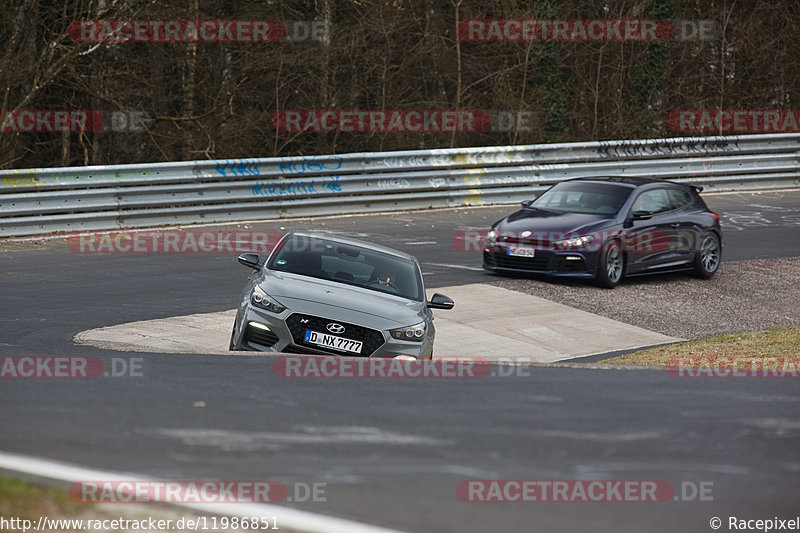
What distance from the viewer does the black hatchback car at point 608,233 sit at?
1617 centimetres

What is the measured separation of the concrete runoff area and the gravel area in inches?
16.8

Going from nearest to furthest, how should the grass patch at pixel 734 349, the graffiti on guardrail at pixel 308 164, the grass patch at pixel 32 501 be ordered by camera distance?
the grass patch at pixel 32 501 → the grass patch at pixel 734 349 → the graffiti on guardrail at pixel 308 164

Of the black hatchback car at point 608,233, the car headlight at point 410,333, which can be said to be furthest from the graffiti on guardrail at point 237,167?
the car headlight at point 410,333

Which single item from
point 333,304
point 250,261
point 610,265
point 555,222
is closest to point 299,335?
point 333,304

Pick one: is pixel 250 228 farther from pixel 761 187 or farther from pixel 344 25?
pixel 761 187

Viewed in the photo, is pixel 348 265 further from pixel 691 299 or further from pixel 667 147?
pixel 667 147

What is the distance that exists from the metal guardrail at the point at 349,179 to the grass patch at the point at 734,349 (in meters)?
9.49

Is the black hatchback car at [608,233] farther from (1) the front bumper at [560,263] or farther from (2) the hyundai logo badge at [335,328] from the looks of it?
(2) the hyundai logo badge at [335,328]

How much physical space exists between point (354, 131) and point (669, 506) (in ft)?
73.2

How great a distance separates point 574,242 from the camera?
1608cm

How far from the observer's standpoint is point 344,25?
27.4 m

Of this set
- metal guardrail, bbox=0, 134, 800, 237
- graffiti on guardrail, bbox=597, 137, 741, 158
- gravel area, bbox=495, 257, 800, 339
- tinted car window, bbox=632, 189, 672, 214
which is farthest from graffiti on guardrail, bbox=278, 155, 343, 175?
graffiti on guardrail, bbox=597, 137, 741, 158

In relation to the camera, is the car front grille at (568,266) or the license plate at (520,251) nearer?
the car front grille at (568,266)

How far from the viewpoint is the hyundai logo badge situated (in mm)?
10062
